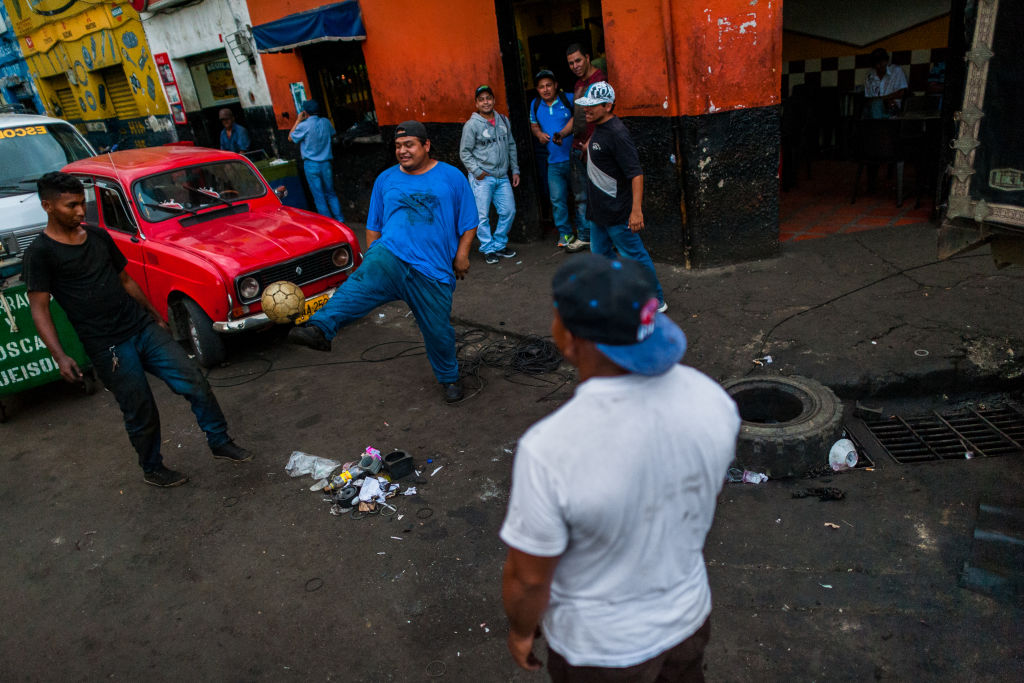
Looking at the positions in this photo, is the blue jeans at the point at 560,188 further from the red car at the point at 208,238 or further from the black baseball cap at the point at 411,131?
the black baseball cap at the point at 411,131

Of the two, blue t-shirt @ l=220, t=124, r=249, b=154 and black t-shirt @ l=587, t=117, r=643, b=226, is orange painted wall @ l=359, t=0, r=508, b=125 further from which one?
blue t-shirt @ l=220, t=124, r=249, b=154

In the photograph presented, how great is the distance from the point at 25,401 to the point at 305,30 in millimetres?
5847

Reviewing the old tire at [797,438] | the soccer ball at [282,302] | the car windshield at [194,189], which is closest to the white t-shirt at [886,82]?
the old tire at [797,438]

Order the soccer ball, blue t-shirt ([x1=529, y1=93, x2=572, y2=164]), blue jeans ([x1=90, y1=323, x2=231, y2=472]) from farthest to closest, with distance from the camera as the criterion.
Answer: blue t-shirt ([x1=529, y1=93, x2=572, y2=164])
the soccer ball
blue jeans ([x1=90, y1=323, x2=231, y2=472])

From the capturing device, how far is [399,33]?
8812 mm

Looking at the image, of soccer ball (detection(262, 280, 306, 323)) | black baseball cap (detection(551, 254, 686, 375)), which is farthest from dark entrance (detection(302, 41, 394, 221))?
black baseball cap (detection(551, 254, 686, 375))

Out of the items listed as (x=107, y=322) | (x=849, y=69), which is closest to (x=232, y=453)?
(x=107, y=322)

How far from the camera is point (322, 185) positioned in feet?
32.6

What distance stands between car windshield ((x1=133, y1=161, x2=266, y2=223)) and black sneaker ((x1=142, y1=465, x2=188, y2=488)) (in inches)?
112

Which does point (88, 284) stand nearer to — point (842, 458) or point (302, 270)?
point (302, 270)

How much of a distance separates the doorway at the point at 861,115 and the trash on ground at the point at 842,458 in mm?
3803

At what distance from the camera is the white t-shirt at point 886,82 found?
30.6ft

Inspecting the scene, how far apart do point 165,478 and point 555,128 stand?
16.4ft

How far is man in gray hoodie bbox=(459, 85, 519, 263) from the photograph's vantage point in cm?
738
